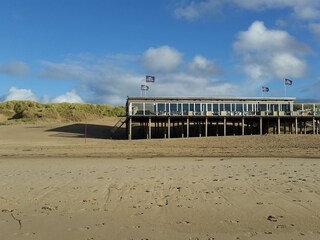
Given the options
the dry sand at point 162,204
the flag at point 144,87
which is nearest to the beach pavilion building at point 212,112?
the flag at point 144,87

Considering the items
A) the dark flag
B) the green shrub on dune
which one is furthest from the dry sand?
the green shrub on dune

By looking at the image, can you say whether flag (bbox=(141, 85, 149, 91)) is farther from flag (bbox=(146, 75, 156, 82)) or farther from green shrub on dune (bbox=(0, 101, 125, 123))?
green shrub on dune (bbox=(0, 101, 125, 123))

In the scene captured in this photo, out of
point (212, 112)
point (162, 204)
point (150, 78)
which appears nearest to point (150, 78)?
point (150, 78)

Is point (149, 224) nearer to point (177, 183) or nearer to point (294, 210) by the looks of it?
point (294, 210)

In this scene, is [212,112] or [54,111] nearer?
[212,112]

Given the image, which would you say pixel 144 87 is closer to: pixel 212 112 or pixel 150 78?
pixel 150 78

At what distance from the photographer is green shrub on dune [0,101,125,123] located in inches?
3529

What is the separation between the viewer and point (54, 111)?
91938 mm

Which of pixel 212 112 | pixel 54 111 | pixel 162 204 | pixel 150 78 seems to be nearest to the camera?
pixel 162 204

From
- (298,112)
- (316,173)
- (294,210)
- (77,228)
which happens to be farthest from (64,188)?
(298,112)

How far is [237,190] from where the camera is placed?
11000 millimetres

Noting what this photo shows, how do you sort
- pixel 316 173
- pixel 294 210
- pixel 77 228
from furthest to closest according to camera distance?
pixel 316 173 < pixel 294 210 < pixel 77 228

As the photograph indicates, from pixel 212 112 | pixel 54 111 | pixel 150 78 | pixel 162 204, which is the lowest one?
pixel 162 204

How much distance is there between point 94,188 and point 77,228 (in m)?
4.13
